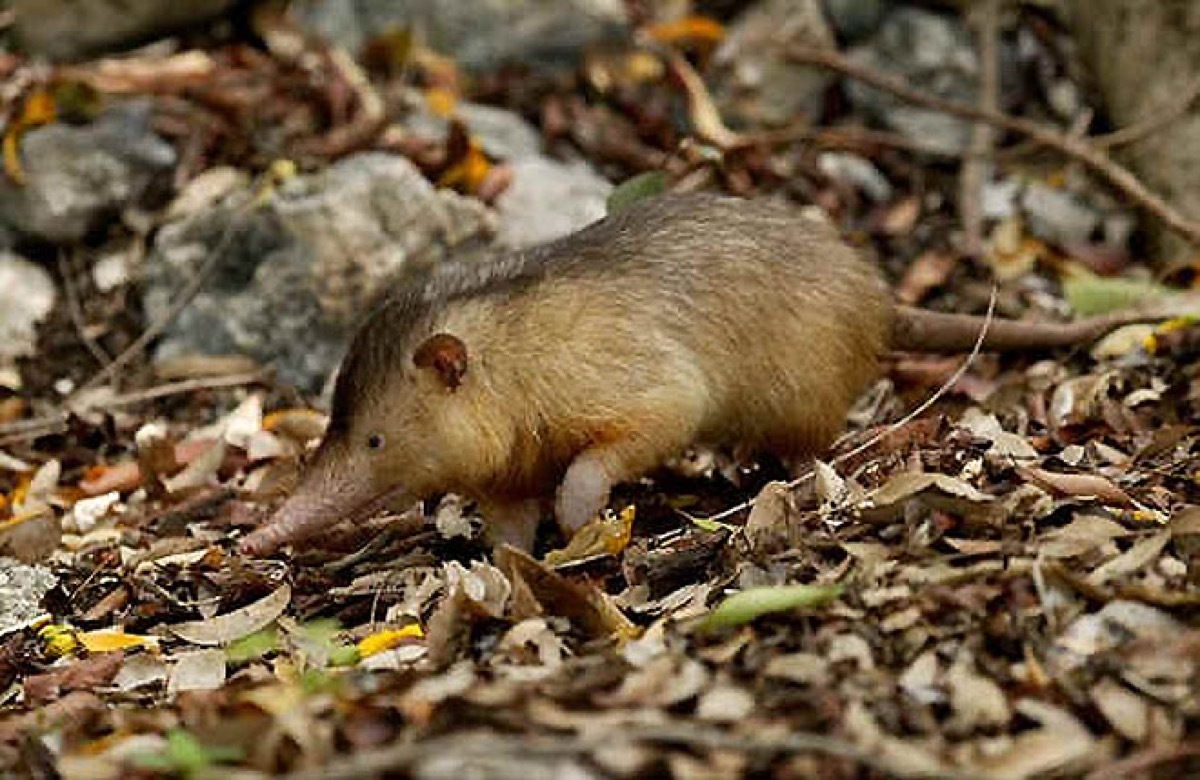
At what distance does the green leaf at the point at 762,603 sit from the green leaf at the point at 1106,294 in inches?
146

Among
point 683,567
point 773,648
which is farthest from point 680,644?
point 683,567

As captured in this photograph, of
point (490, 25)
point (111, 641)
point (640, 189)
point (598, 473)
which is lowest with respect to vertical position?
point (111, 641)

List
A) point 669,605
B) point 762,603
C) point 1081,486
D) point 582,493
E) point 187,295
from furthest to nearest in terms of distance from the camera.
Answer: point 187,295
point 582,493
point 1081,486
point 669,605
point 762,603

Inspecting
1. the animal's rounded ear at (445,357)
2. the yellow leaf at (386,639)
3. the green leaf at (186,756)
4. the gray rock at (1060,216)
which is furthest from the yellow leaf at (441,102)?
the green leaf at (186,756)

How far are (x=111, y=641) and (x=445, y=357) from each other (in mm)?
1199

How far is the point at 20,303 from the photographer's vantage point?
808 centimetres

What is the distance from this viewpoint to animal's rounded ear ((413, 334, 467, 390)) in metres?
5.27

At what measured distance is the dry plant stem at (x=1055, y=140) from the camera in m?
7.86

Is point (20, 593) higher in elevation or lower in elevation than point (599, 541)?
lower

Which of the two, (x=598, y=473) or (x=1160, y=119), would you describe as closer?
(x=598, y=473)

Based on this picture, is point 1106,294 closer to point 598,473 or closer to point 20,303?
point 598,473

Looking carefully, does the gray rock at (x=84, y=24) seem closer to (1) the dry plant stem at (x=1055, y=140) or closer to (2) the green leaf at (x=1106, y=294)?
(1) the dry plant stem at (x=1055, y=140)

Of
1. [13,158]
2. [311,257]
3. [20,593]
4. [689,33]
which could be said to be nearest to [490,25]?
[689,33]

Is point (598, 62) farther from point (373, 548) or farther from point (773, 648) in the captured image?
point (773, 648)
